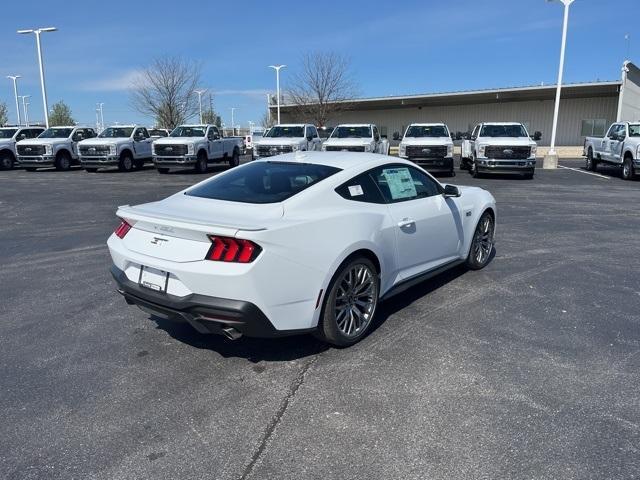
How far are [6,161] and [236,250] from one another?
26006mm

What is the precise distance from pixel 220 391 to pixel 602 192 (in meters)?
14.7

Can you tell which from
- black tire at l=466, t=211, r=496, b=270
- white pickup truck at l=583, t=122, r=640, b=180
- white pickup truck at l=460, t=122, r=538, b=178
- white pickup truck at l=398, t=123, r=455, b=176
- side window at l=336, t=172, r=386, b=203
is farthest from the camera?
white pickup truck at l=398, t=123, r=455, b=176

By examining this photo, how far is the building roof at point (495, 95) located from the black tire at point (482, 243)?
35.9 metres

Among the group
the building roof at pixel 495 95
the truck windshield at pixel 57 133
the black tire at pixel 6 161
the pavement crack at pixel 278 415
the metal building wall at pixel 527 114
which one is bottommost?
the pavement crack at pixel 278 415

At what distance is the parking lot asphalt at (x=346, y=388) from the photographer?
2863 millimetres

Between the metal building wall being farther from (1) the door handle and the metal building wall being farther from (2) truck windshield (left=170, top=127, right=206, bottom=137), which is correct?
(1) the door handle

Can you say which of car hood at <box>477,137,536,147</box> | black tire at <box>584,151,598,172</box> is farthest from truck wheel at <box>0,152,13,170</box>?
black tire at <box>584,151,598,172</box>

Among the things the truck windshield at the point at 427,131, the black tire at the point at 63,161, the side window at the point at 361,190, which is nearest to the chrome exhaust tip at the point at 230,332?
the side window at the point at 361,190

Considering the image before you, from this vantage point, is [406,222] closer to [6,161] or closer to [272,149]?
[272,149]

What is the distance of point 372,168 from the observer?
4.78 m

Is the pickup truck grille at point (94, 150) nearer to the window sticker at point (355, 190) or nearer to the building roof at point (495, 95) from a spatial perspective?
the window sticker at point (355, 190)

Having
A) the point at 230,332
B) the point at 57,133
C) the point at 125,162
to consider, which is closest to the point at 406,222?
the point at 230,332

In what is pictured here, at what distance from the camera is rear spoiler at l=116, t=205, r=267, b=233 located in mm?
3498

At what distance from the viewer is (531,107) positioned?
4384 centimetres
